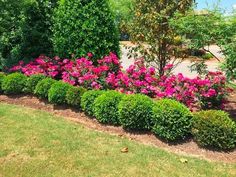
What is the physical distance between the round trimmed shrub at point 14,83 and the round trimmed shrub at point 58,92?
118 centimetres

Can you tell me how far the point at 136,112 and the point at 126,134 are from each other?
46cm

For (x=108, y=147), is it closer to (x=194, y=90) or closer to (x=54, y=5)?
(x=194, y=90)

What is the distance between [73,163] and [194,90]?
10.3ft

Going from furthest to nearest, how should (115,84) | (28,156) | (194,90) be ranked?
(115,84) < (194,90) < (28,156)

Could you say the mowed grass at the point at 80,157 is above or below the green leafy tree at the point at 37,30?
below

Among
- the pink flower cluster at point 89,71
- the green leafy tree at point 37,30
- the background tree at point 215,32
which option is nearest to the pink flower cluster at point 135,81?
the pink flower cluster at point 89,71

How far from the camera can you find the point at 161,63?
33.1ft

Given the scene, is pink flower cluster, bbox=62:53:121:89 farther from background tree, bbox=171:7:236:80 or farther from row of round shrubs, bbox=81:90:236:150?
background tree, bbox=171:7:236:80

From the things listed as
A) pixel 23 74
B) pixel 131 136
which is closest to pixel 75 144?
pixel 131 136

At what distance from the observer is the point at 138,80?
7.84 m

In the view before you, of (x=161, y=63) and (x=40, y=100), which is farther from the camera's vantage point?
(x=161, y=63)

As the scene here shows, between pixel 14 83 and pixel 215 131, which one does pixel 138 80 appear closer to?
pixel 215 131

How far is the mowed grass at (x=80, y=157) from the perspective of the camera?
5.06 metres

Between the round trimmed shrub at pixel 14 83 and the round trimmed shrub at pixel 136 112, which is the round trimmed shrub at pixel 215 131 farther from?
the round trimmed shrub at pixel 14 83
